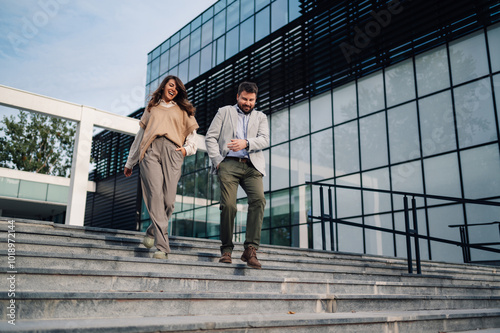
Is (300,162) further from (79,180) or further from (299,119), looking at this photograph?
(79,180)

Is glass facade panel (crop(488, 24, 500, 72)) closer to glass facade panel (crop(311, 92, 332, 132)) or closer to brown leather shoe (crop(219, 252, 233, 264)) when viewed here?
glass facade panel (crop(311, 92, 332, 132))

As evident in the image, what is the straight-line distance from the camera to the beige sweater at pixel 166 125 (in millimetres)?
3918

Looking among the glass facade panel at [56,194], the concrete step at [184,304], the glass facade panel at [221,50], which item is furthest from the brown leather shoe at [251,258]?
the glass facade panel at [56,194]

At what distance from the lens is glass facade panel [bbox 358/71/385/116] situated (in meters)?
12.8

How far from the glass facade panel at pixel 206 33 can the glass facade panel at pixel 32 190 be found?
12.3 meters

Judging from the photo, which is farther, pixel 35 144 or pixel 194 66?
pixel 35 144

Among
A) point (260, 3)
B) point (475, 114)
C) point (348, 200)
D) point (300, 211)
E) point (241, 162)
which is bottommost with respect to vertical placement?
point (241, 162)

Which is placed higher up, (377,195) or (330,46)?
(330,46)

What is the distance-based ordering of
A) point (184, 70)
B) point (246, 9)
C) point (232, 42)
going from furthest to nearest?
point (184, 70) → point (232, 42) → point (246, 9)

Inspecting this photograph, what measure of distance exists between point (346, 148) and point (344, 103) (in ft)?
5.12

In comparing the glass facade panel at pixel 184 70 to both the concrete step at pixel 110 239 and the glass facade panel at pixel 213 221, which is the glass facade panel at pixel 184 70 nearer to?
→ the glass facade panel at pixel 213 221

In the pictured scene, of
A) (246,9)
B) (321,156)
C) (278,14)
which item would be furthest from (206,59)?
(321,156)

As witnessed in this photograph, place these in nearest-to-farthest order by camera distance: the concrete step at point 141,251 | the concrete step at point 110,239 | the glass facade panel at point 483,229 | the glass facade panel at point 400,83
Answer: the concrete step at point 141,251
the concrete step at point 110,239
the glass facade panel at point 483,229
the glass facade panel at point 400,83

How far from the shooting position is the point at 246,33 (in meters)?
18.0
